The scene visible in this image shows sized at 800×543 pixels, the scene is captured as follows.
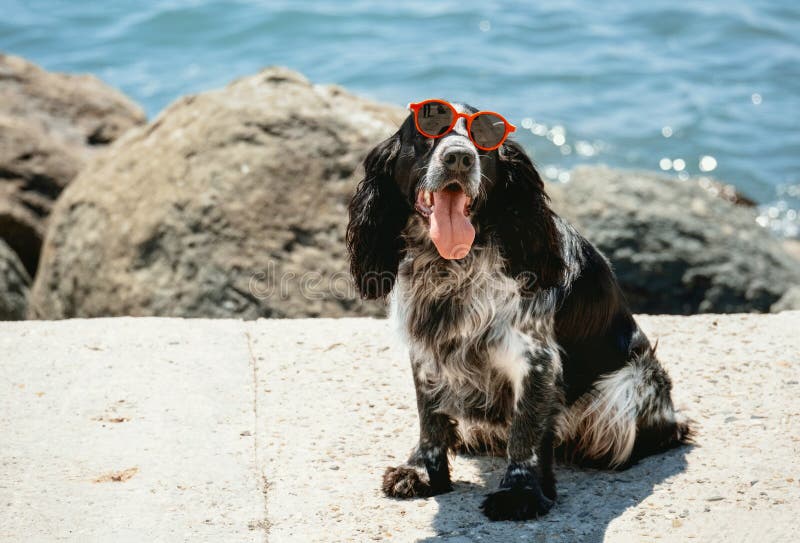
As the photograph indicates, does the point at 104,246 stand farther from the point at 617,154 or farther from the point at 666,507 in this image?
the point at 617,154

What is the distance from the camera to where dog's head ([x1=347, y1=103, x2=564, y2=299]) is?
4246mm

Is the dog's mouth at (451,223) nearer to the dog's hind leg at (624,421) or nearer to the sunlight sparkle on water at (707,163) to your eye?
the dog's hind leg at (624,421)

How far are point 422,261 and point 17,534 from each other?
6.33 feet

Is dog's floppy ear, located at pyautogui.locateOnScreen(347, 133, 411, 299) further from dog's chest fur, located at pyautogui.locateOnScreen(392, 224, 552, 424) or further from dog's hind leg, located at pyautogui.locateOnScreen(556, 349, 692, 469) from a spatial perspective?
dog's hind leg, located at pyautogui.locateOnScreen(556, 349, 692, 469)

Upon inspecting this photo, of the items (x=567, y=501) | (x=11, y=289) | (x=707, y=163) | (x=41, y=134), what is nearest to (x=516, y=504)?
(x=567, y=501)

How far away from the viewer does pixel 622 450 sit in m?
4.73

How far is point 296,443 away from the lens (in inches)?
192

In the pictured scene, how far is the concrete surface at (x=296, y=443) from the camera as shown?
414cm

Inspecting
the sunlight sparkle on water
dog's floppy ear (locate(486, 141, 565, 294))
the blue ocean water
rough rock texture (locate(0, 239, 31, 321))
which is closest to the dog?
dog's floppy ear (locate(486, 141, 565, 294))

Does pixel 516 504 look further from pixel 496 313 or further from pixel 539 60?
pixel 539 60

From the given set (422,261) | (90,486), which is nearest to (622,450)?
(422,261)

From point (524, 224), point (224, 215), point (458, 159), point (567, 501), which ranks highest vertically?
point (458, 159)

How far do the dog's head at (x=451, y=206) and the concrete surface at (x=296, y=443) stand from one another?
0.86m

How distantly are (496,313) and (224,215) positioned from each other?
11.3 ft
